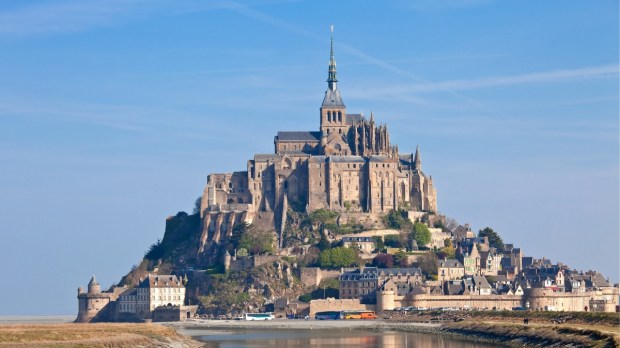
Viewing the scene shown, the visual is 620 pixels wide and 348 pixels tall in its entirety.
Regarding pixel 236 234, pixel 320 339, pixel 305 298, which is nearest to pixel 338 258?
pixel 305 298

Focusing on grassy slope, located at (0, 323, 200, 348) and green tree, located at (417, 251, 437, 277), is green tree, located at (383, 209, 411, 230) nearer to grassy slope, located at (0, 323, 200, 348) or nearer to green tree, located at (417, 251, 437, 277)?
green tree, located at (417, 251, 437, 277)

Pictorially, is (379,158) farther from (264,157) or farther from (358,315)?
(358,315)

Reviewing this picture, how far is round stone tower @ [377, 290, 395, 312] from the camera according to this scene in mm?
121438

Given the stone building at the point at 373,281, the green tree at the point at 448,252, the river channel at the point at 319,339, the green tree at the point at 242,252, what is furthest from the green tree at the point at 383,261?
the river channel at the point at 319,339

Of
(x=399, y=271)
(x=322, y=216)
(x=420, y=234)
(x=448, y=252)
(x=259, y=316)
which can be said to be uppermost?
(x=322, y=216)

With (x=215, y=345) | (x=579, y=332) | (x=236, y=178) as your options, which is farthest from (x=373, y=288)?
(x=579, y=332)

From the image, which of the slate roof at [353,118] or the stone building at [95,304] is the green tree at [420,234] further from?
the stone building at [95,304]

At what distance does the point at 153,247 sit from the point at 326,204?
21.8 m

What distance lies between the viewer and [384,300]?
121688 mm

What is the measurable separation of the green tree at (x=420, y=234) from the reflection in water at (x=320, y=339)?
3357cm

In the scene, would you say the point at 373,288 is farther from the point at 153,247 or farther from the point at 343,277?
the point at 153,247

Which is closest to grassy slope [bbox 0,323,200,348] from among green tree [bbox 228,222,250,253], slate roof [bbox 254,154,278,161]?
green tree [bbox 228,222,250,253]

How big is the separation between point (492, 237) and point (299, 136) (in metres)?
24.8

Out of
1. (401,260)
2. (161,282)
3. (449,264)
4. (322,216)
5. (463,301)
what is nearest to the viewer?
(463,301)
